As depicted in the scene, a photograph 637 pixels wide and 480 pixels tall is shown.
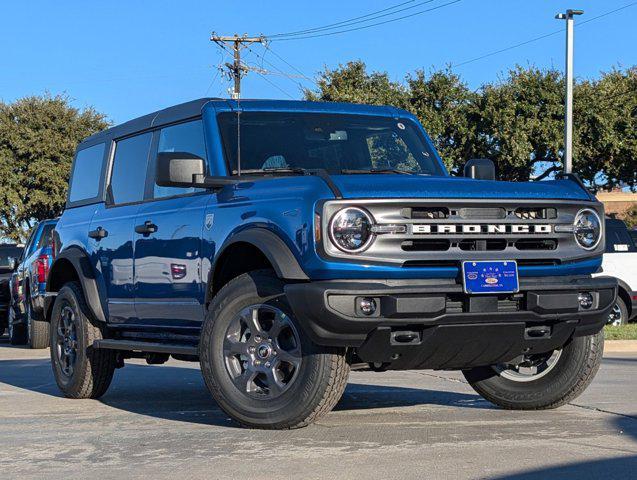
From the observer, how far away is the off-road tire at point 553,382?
7.52m

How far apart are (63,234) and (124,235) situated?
1.54 m

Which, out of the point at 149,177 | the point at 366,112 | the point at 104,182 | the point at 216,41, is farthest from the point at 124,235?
the point at 216,41

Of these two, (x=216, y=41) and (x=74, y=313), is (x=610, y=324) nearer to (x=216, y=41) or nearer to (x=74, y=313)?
(x=74, y=313)

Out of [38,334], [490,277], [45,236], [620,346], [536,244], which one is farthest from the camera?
[38,334]

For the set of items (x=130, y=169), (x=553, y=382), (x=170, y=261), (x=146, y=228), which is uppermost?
(x=130, y=169)

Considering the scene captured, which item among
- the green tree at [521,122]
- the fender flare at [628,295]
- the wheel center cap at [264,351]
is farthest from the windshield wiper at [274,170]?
the green tree at [521,122]

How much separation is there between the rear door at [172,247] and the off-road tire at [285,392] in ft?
2.05

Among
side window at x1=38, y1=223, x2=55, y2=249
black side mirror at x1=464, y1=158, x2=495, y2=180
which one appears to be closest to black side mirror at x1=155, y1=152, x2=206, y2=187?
black side mirror at x1=464, y1=158, x2=495, y2=180

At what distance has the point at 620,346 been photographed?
15516 mm

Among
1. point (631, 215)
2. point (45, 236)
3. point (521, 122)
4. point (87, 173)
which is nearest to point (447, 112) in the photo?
point (521, 122)

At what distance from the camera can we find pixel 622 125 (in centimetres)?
3866

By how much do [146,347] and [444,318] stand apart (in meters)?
2.48

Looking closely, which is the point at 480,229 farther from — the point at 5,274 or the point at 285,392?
the point at 5,274

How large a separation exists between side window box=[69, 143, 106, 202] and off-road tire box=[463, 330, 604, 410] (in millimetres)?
3614
